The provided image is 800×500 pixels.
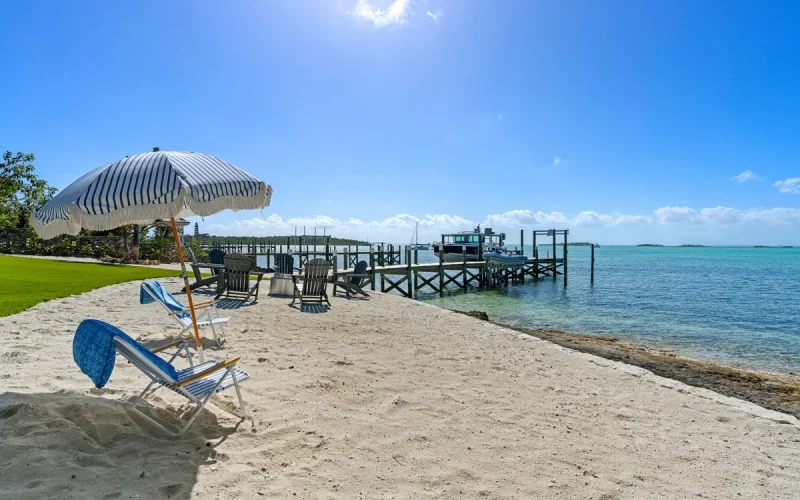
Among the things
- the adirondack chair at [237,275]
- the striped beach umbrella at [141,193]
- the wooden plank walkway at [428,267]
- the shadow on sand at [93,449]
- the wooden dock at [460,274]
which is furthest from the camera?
the wooden dock at [460,274]

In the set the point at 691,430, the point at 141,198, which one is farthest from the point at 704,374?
the point at 141,198

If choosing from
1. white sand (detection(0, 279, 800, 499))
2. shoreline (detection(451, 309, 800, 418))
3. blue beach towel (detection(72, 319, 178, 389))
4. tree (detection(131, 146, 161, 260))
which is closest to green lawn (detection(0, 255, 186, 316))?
white sand (detection(0, 279, 800, 499))

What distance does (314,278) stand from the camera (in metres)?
10.4

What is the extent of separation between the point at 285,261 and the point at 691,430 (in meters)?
11.2

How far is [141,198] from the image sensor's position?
3.32m

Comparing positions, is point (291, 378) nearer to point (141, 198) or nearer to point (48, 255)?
point (141, 198)

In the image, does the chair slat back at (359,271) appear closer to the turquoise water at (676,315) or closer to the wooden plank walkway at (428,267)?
the wooden plank walkway at (428,267)

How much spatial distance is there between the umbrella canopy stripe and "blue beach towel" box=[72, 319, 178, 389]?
33.3 inches

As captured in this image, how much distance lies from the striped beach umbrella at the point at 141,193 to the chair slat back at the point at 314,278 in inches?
258

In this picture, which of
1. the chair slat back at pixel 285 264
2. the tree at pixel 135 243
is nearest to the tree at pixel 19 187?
the tree at pixel 135 243

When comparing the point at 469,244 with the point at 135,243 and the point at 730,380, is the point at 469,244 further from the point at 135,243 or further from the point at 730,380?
the point at 730,380

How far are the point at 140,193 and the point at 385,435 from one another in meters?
2.53

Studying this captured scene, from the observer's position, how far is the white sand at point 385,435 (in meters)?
2.82

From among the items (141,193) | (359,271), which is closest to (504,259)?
(359,271)
